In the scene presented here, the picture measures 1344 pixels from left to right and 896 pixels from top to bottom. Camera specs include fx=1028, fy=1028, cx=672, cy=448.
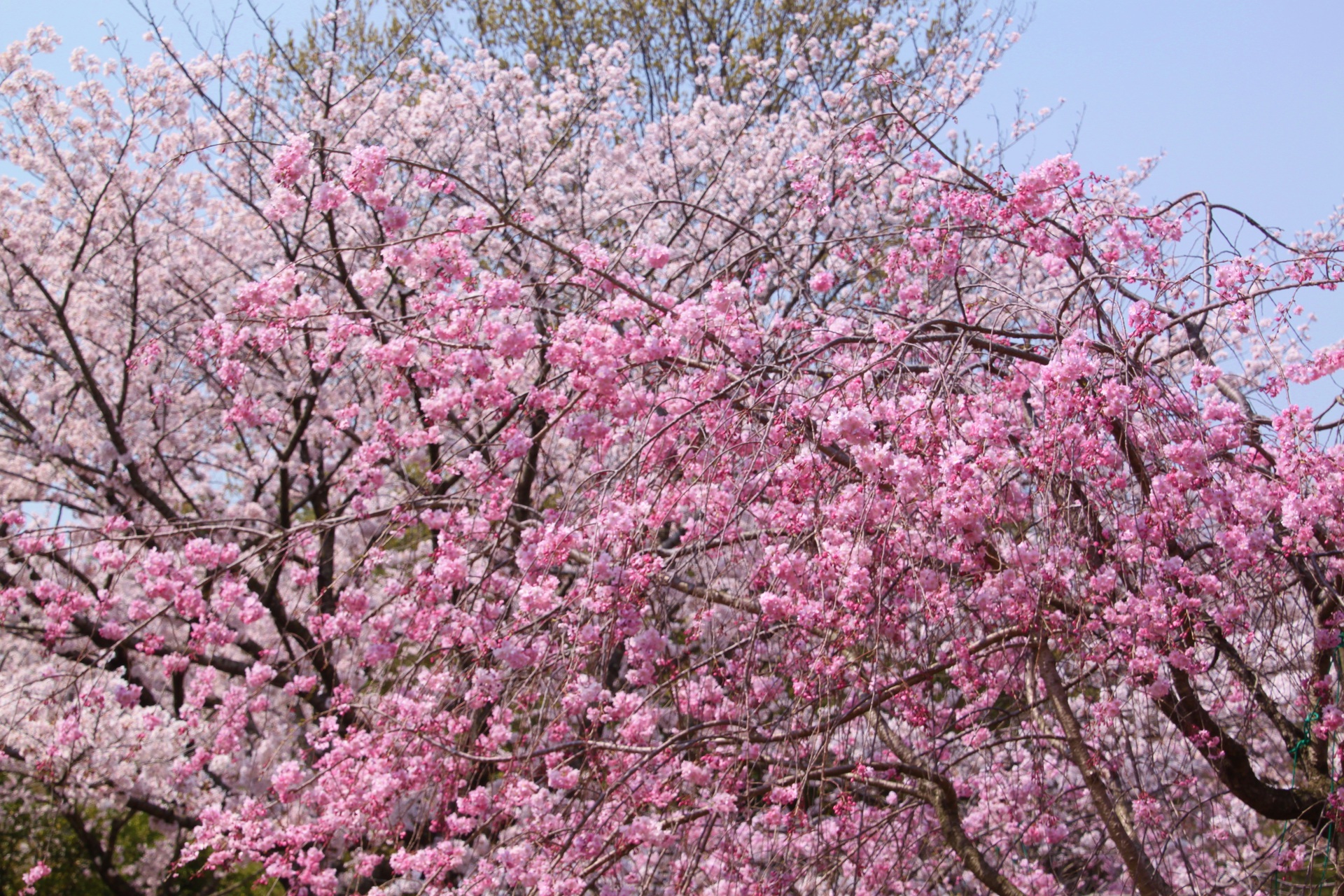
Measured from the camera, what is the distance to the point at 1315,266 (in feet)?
10.6

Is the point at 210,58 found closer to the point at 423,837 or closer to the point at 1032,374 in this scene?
the point at 423,837

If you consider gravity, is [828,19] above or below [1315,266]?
above

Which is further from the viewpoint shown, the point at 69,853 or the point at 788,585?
the point at 69,853

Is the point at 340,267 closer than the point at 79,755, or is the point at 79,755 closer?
the point at 79,755

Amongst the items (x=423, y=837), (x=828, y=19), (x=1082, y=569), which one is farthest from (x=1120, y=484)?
(x=828, y=19)

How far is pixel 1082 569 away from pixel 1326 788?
1358 mm

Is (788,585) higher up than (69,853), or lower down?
lower down

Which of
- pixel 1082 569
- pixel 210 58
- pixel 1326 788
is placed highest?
pixel 210 58

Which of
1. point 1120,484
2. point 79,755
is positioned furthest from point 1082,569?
point 79,755

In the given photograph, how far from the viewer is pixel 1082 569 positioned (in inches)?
136

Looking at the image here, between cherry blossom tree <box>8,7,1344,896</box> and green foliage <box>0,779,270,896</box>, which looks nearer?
cherry blossom tree <box>8,7,1344,896</box>

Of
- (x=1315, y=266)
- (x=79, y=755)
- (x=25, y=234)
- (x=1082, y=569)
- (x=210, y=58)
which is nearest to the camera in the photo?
(x=1315, y=266)

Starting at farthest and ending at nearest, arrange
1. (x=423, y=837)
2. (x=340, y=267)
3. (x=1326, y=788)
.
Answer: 1. (x=340, y=267)
2. (x=423, y=837)
3. (x=1326, y=788)

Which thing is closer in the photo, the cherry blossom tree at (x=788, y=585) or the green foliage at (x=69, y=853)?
the cherry blossom tree at (x=788, y=585)
